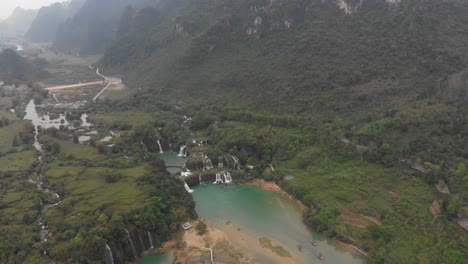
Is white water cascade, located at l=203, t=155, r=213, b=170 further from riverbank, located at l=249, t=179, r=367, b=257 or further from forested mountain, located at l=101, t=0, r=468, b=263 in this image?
riverbank, located at l=249, t=179, r=367, b=257

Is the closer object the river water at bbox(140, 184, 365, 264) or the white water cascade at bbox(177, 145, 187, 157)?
the river water at bbox(140, 184, 365, 264)

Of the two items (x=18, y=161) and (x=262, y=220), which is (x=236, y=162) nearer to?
(x=262, y=220)

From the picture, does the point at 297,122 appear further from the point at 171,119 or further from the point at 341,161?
the point at 171,119

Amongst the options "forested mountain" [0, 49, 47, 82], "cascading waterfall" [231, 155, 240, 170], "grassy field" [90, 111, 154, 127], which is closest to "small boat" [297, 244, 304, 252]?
"cascading waterfall" [231, 155, 240, 170]

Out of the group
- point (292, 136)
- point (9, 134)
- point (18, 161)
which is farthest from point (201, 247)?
point (9, 134)

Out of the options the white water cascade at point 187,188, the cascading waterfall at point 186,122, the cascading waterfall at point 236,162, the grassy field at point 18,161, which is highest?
the cascading waterfall at point 186,122

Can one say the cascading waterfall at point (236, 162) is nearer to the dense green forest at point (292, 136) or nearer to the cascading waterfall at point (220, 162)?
the dense green forest at point (292, 136)

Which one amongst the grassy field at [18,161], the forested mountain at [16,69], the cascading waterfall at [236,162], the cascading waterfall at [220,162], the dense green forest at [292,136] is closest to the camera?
the dense green forest at [292,136]

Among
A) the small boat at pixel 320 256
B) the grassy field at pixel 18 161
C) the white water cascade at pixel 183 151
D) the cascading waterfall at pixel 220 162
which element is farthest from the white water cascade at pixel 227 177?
the grassy field at pixel 18 161

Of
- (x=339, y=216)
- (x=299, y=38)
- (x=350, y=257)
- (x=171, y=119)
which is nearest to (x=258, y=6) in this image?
(x=299, y=38)
